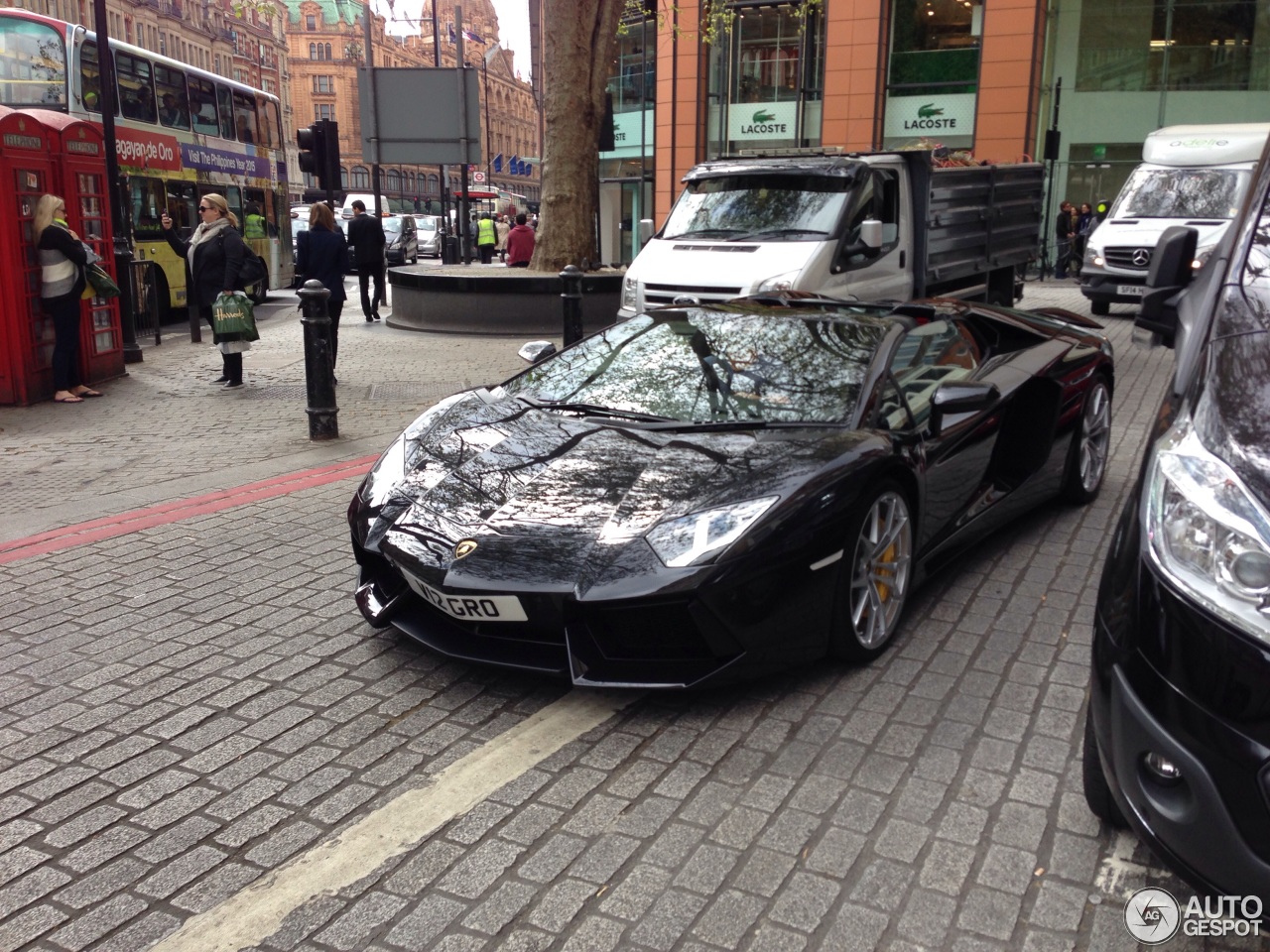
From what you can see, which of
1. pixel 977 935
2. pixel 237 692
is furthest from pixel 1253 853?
pixel 237 692

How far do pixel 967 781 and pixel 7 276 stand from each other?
365 inches

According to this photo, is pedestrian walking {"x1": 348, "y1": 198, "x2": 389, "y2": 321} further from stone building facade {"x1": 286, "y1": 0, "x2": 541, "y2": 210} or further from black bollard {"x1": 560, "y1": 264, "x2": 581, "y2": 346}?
stone building facade {"x1": 286, "y1": 0, "x2": 541, "y2": 210}

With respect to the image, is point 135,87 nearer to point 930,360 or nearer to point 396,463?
point 396,463

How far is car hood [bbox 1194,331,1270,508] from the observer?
8.07ft

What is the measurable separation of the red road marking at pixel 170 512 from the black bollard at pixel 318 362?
871 millimetres

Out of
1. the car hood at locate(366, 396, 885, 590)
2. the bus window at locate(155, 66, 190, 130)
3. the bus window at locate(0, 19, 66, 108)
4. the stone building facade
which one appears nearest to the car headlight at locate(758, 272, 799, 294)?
the car hood at locate(366, 396, 885, 590)

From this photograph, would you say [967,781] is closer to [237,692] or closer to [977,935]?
[977,935]

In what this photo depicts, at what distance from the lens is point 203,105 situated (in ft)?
67.0

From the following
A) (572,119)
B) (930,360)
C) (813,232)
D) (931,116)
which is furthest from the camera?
(931,116)

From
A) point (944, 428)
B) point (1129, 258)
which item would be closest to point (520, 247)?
point (1129, 258)

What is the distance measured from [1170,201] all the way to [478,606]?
649 inches

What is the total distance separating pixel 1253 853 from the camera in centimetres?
220

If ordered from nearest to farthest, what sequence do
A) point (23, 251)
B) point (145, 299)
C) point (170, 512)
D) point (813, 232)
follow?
point (170, 512) → point (23, 251) → point (813, 232) → point (145, 299)

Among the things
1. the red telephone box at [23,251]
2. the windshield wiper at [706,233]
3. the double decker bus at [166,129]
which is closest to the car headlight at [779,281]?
the windshield wiper at [706,233]
